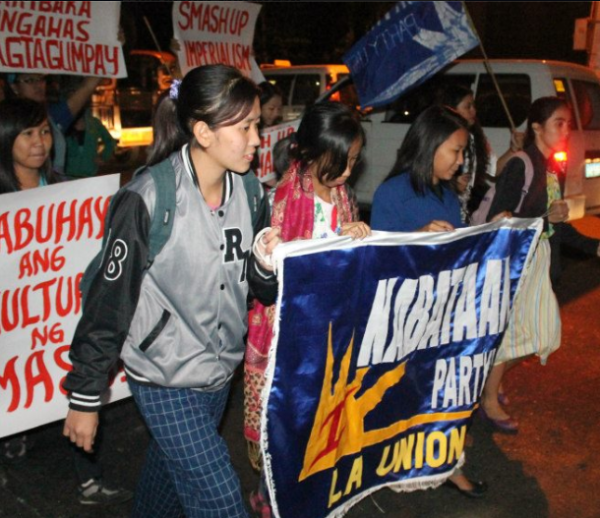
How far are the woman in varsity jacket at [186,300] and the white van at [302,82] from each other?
33.5 ft

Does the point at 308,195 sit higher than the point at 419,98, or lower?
lower

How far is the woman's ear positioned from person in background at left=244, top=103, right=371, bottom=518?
30.4 inches

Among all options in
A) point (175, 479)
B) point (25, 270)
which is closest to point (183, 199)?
point (175, 479)

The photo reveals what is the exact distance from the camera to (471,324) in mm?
3125

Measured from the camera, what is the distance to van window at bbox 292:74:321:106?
12.7 m

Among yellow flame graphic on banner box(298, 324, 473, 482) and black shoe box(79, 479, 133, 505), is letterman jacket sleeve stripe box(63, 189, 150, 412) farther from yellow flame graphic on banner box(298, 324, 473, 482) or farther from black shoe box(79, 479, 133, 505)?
black shoe box(79, 479, 133, 505)

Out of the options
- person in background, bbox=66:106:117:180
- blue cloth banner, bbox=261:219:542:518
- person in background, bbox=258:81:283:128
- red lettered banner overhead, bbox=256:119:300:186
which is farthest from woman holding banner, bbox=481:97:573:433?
person in background, bbox=66:106:117:180

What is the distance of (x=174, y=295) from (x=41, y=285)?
4.49 feet

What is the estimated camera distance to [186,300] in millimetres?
2334

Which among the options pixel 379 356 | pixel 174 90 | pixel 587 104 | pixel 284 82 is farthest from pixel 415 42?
pixel 284 82

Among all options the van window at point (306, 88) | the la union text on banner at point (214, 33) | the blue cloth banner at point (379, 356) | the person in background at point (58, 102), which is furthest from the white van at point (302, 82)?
the blue cloth banner at point (379, 356)

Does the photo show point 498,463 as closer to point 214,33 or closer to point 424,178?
point 424,178

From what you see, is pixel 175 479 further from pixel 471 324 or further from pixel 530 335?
pixel 530 335

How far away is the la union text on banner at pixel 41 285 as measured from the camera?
331 cm
